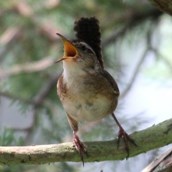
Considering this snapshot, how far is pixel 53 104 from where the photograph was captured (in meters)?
2.56

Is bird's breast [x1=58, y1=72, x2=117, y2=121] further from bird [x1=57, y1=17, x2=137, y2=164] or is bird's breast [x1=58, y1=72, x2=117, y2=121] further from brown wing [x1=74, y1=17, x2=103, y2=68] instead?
brown wing [x1=74, y1=17, x2=103, y2=68]

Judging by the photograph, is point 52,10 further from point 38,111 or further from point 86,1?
point 38,111

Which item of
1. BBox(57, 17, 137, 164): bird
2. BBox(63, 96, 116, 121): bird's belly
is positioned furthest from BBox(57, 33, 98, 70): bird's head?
BBox(63, 96, 116, 121): bird's belly

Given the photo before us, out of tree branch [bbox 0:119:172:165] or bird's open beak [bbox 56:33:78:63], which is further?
bird's open beak [bbox 56:33:78:63]

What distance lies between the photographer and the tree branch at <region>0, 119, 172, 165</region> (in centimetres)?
149

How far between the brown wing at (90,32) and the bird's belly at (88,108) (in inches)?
6.4

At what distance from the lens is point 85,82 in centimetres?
175

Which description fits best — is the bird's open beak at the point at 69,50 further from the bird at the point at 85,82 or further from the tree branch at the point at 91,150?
the tree branch at the point at 91,150

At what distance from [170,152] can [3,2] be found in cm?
139

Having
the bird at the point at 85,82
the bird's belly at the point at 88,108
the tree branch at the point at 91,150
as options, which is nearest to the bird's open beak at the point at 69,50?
the bird at the point at 85,82

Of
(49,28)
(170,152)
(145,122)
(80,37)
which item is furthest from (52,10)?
(170,152)

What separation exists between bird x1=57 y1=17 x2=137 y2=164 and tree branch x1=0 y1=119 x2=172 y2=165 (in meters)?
0.07

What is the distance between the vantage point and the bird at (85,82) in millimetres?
1692

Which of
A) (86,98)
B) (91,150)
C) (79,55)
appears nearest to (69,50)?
(79,55)
